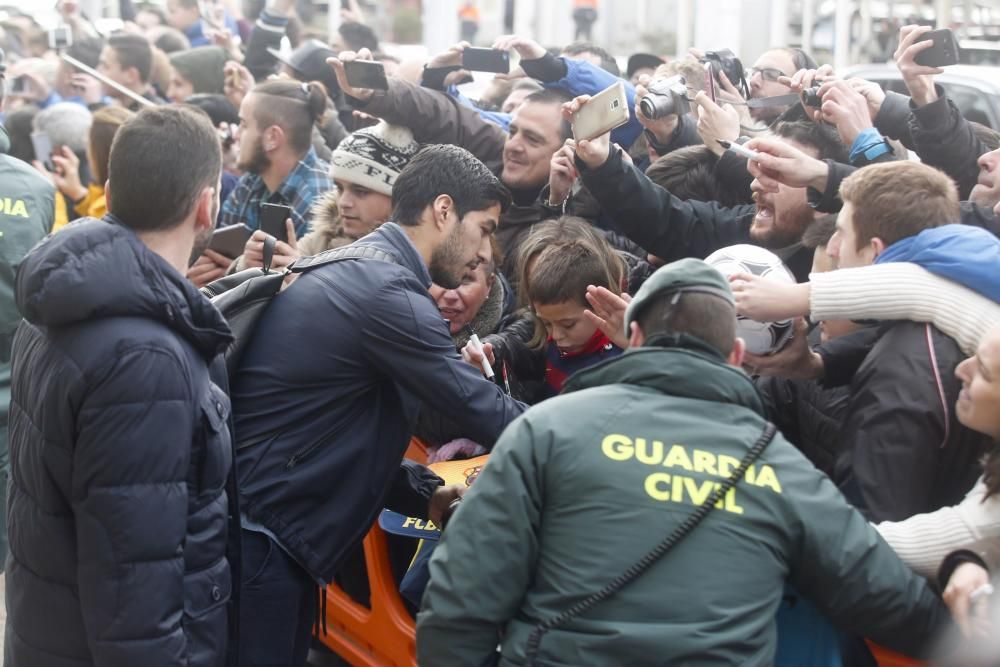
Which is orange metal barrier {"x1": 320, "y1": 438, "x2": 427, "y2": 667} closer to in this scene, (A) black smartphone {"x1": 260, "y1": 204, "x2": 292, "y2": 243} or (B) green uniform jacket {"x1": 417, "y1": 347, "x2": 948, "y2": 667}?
(A) black smartphone {"x1": 260, "y1": 204, "x2": 292, "y2": 243}

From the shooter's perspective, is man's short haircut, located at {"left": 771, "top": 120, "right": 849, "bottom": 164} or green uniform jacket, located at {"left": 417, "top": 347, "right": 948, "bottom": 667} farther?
man's short haircut, located at {"left": 771, "top": 120, "right": 849, "bottom": 164}

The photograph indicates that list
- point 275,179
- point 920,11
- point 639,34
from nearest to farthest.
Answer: point 275,179, point 920,11, point 639,34

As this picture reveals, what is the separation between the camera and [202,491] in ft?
9.77

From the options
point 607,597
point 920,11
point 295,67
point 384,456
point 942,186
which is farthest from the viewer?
point 920,11

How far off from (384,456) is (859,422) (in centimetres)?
132

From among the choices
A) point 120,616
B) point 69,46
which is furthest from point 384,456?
point 69,46

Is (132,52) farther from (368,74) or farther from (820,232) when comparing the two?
Result: (820,232)

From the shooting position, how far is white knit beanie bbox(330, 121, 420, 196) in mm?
5000

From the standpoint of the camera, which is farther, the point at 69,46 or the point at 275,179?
the point at 69,46

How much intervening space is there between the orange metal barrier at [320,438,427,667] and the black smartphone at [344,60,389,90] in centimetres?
165

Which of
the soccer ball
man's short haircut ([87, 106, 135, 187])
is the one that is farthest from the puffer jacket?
man's short haircut ([87, 106, 135, 187])

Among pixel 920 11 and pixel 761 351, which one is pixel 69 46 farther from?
pixel 920 11

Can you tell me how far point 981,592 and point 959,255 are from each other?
84 centimetres

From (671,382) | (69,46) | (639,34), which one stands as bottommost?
(639,34)
